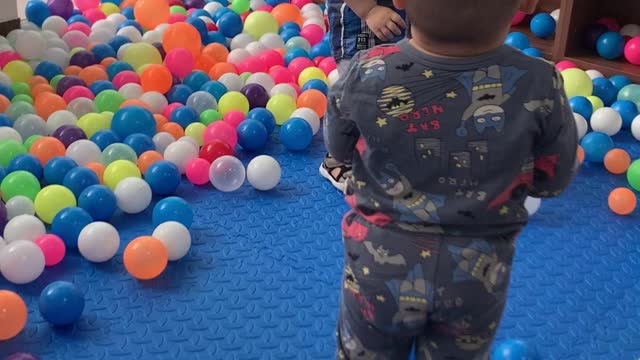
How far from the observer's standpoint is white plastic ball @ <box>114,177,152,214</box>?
1.83 meters

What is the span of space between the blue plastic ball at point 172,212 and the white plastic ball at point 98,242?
5.0 inches

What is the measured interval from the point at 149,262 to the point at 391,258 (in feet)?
2.52

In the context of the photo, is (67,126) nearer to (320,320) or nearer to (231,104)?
(231,104)

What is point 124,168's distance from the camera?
1901mm

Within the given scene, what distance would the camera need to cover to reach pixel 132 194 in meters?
1.83

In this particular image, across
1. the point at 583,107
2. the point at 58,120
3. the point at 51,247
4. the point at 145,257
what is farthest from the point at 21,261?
the point at 583,107

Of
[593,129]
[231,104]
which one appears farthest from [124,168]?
[593,129]

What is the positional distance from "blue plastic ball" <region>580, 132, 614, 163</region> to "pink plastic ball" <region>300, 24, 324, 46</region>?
112 centimetres

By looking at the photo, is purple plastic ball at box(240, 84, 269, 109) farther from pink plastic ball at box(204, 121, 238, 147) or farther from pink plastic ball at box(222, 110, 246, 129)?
pink plastic ball at box(204, 121, 238, 147)

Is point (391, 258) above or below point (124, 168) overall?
above

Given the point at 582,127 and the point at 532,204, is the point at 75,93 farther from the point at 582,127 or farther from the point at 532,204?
the point at 582,127

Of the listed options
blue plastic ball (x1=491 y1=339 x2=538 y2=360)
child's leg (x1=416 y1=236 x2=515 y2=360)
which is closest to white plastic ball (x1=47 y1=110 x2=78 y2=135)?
blue plastic ball (x1=491 y1=339 x2=538 y2=360)

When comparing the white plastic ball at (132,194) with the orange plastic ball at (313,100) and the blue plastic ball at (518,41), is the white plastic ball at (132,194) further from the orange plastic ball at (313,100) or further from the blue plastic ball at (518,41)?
the blue plastic ball at (518,41)

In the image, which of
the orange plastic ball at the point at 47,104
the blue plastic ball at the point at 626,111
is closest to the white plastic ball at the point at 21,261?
the orange plastic ball at the point at 47,104
